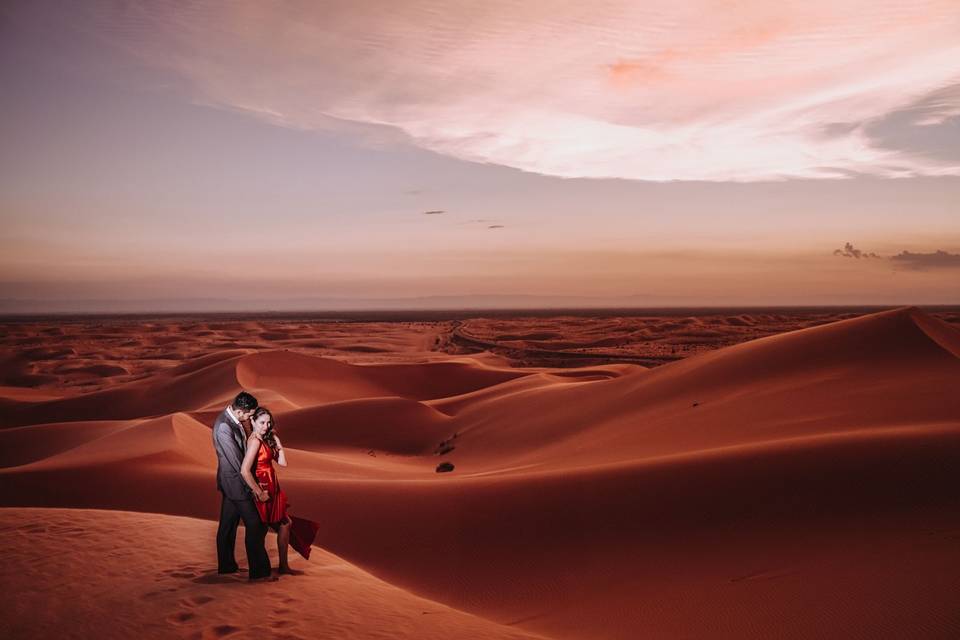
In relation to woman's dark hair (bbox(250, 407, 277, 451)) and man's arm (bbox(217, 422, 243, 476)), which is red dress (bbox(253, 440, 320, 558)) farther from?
man's arm (bbox(217, 422, 243, 476))

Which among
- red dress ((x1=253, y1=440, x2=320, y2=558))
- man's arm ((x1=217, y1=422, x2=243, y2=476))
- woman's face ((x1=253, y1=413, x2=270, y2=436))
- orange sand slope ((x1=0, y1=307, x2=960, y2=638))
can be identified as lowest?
orange sand slope ((x1=0, y1=307, x2=960, y2=638))

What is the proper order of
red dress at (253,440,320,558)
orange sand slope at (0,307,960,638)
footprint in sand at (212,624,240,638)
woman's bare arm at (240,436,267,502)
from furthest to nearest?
orange sand slope at (0,307,960,638)
red dress at (253,440,320,558)
woman's bare arm at (240,436,267,502)
footprint in sand at (212,624,240,638)

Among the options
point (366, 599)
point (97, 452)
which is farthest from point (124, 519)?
point (97, 452)

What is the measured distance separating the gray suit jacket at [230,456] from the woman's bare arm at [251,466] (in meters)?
0.08

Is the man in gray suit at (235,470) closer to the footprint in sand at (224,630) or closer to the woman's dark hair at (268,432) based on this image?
the woman's dark hair at (268,432)

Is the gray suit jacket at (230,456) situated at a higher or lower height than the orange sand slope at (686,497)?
higher

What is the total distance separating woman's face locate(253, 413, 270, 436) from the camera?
5.21 m

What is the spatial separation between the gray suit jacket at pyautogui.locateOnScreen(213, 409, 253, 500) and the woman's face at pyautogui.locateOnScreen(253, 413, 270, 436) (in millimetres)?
175

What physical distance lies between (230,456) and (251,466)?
191mm

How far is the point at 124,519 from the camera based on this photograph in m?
7.61

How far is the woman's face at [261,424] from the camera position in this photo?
17.1ft

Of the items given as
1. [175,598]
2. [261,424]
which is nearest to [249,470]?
[261,424]

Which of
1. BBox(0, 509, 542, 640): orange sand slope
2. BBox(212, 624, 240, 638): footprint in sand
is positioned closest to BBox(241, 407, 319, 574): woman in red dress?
BBox(0, 509, 542, 640): orange sand slope

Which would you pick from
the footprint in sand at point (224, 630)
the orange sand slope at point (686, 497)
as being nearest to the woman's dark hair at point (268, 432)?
the footprint in sand at point (224, 630)
